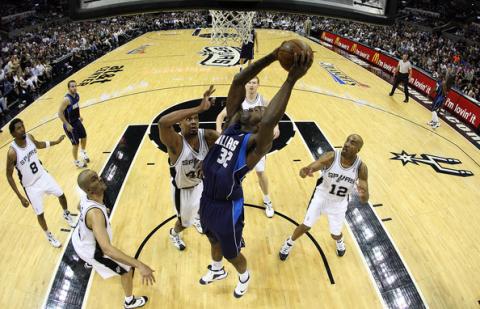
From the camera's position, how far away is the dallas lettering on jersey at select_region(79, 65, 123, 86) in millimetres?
13005

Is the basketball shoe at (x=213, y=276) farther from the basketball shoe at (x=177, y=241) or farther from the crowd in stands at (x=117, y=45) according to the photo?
the crowd in stands at (x=117, y=45)

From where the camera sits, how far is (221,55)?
16781 millimetres

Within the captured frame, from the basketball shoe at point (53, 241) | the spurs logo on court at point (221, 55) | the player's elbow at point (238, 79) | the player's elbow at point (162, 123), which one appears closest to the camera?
the player's elbow at point (238, 79)

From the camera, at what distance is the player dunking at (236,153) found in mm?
2162

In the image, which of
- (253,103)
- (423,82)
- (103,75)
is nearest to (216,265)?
(253,103)

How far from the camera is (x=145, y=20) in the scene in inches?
1061

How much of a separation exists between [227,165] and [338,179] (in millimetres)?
1834

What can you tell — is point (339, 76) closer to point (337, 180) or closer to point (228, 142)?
point (337, 180)

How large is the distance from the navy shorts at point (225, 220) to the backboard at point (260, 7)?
175cm

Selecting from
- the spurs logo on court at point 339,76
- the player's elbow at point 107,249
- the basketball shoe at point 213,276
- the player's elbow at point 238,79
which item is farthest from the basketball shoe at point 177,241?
the spurs logo on court at point 339,76

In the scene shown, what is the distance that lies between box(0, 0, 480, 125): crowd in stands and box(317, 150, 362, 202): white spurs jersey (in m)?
4.69

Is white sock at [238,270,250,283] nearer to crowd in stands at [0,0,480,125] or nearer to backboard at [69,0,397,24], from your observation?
backboard at [69,0,397,24]

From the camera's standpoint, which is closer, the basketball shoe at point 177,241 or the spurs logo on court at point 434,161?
the basketball shoe at point 177,241

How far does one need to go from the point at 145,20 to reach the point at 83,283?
87.0ft
